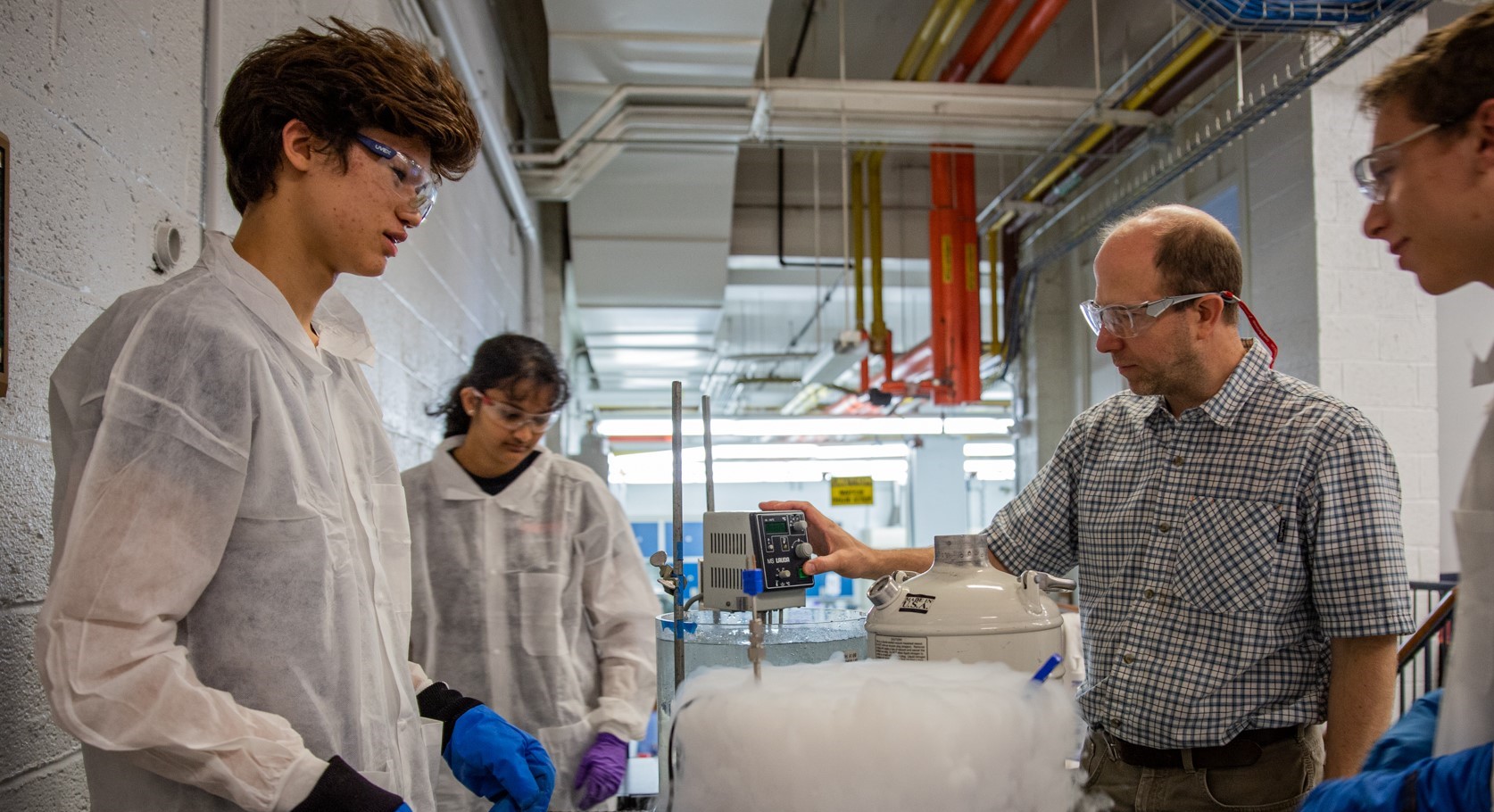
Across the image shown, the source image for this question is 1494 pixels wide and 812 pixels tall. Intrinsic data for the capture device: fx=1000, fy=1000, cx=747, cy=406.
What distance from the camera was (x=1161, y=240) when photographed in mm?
1453

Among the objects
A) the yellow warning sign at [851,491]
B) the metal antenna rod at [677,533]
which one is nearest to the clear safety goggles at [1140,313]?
the metal antenna rod at [677,533]

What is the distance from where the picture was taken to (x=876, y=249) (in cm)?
530

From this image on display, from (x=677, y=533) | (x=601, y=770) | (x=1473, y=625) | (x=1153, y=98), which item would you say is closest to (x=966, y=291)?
(x=1153, y=98)

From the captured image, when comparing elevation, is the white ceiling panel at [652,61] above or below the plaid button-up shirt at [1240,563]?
above

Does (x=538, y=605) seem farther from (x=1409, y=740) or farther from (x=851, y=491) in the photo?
(x=851, y=491)

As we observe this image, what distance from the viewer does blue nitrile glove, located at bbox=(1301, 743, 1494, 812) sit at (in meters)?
0.75

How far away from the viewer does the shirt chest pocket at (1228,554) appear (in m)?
1.35

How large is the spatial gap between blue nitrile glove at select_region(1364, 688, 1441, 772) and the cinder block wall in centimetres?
136

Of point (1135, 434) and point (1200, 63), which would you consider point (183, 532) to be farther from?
point (1200, 63)

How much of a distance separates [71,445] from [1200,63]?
4005mm

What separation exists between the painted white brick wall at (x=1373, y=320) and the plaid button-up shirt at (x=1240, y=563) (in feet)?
7.10

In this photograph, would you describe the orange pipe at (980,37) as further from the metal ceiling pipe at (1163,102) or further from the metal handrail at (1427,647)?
the metal handrail at (1427,647)

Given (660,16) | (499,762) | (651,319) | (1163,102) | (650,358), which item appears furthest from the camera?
(650,358)

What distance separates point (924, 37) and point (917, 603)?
3.35m
